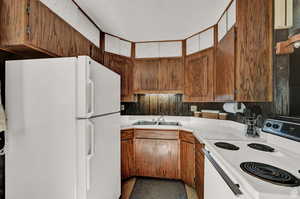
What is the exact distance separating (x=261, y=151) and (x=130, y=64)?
2112 millimetres

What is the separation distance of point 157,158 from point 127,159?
46 centimetres

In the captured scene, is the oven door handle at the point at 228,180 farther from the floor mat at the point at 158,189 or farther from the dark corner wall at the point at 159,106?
the dark corner wall at the point at 159,106

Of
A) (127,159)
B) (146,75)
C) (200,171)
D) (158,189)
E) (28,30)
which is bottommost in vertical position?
(158,189)

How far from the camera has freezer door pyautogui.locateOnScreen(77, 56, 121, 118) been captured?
3.34 feet

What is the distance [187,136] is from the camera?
1.97 m

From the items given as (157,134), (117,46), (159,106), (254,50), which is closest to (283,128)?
(254,50)

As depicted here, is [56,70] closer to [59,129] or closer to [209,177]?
[59,129]

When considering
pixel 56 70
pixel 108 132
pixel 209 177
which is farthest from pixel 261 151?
pixel 56 70

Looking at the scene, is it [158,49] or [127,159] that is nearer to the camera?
[127,159]

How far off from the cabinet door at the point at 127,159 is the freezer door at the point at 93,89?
2.69 ft

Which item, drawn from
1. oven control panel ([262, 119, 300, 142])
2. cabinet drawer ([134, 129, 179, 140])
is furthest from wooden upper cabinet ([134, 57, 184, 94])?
oven control panel ([262, 119, 300, 142])

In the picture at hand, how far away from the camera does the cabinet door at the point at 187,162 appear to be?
6.25 feet

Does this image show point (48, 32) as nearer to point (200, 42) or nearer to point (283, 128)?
point (200, 42)

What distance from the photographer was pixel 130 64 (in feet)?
8.06
